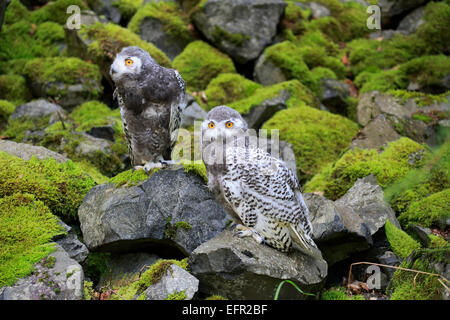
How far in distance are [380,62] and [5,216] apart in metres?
9.34

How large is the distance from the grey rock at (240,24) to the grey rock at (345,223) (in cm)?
588

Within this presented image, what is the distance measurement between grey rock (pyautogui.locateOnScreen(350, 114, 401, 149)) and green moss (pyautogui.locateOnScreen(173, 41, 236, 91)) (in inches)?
157

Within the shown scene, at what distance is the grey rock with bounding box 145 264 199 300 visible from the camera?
3795 millimetres

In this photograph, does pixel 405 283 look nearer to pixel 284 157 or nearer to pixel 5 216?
pixel 284 157

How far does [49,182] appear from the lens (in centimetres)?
531

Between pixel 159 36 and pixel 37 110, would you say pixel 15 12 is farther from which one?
pixel 37 110

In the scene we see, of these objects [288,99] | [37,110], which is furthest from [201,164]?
[37,110]

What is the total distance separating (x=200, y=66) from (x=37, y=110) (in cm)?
381

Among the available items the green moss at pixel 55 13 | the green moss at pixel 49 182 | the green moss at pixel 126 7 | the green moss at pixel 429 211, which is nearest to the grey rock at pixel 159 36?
A: the green moss at pixel 126 7

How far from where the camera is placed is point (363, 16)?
1238 cm

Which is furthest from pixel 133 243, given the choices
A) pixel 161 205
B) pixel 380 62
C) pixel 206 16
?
pixel 380 62

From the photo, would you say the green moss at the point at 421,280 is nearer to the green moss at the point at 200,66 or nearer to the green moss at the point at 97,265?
the green moss at the point at 97,265

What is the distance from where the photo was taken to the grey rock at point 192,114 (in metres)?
8.21
